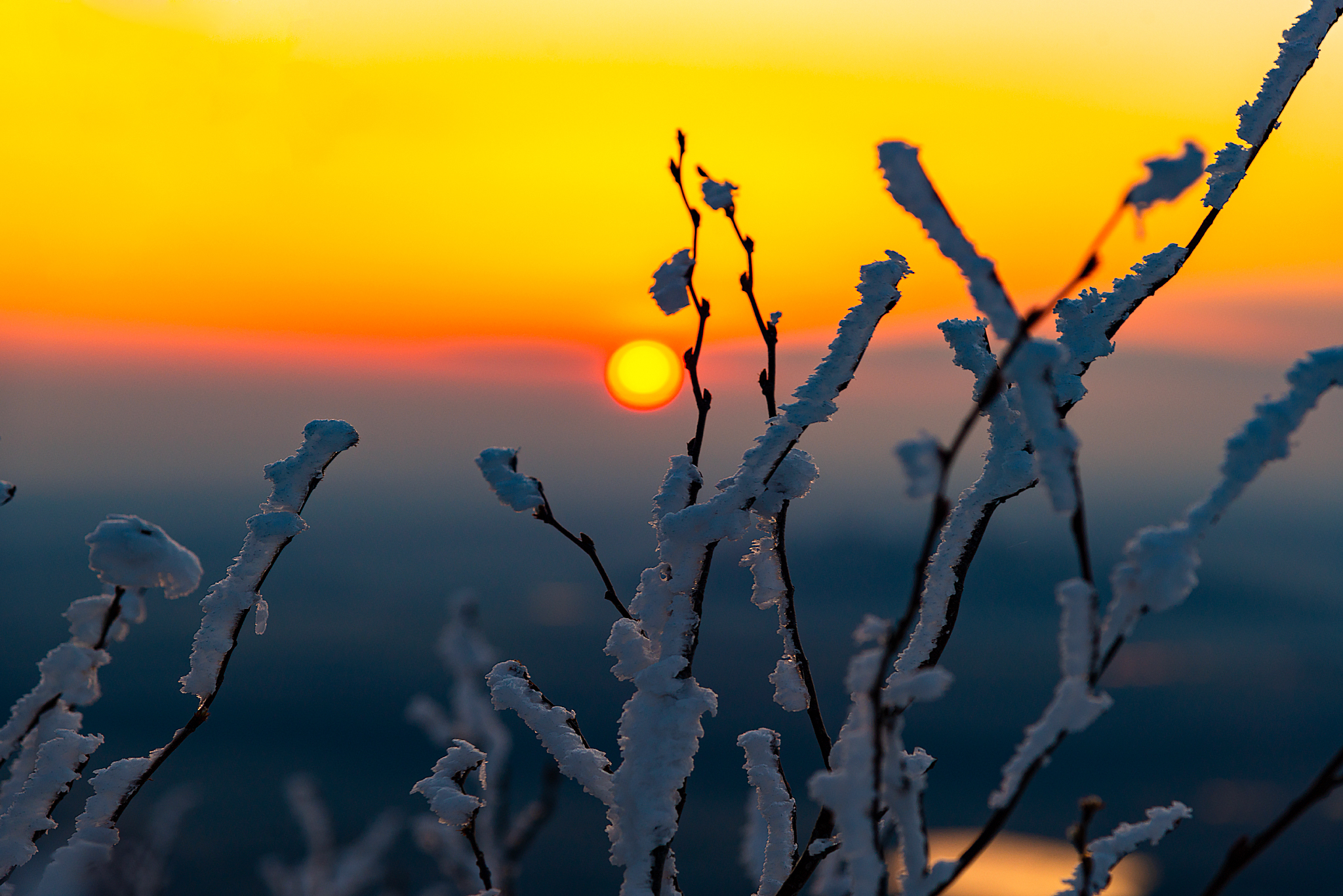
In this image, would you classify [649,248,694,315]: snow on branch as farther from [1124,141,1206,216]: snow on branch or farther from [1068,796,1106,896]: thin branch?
[1068,796,1106,896]: thin branch

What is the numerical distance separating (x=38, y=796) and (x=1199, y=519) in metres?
2.35

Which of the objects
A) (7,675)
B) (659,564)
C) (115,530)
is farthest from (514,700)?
(7,675)

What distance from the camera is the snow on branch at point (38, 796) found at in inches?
70.2

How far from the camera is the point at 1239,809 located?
3203 cm

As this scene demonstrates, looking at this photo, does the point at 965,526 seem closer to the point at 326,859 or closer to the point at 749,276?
the point at 749,276

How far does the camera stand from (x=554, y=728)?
6.33 feet

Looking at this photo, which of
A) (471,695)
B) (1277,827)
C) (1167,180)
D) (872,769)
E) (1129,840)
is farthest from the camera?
(471,695)

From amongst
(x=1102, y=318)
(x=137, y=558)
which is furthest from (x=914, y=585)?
(x=137, y=558)

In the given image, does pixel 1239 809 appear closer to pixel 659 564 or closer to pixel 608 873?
pixel 608 873

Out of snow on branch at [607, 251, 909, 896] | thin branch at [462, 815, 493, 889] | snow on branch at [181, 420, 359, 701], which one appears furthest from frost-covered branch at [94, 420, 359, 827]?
snow on branch at [607, 251, 909, 896]

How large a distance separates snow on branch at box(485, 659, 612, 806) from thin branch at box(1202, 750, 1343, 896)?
1122 millimetres

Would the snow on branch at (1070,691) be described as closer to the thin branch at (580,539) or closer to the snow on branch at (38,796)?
the thin branch at (580,539)

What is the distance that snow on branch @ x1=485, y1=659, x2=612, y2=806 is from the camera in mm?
1833

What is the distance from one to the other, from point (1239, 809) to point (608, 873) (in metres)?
25.3
